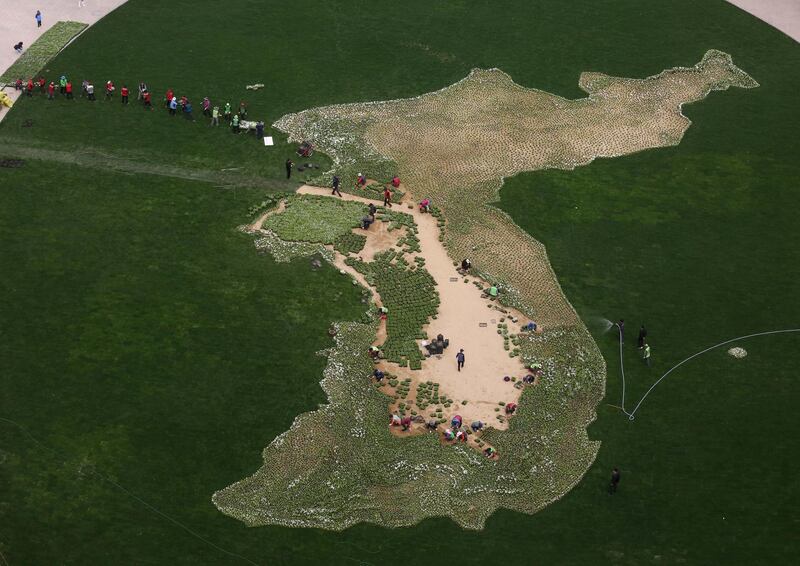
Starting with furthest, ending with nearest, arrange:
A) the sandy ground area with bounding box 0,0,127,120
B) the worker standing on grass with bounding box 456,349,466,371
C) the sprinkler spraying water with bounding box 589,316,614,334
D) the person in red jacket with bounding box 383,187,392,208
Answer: the sandy ground area with bounding box 0,0,127,120, the person in red jacket with bounding box 383,187,392,208, the sprinkler spraying water with bounding box 589,316,614,334, the worker standing on grass with bounding box 456,349,466,371

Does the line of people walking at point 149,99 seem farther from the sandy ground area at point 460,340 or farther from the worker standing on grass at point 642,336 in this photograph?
the worker standing on grass at point 642,336

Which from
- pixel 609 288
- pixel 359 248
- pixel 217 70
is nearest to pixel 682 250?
pixel 609 288

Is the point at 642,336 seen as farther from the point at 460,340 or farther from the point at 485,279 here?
the point at 460,340

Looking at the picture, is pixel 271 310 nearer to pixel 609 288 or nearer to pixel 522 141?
pixel 609 288

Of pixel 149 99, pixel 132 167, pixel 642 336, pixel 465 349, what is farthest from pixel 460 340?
pixel 149 99

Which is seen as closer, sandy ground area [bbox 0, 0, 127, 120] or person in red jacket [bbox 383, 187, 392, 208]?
person in red jacket [bbox 383, 187, 392, 208]

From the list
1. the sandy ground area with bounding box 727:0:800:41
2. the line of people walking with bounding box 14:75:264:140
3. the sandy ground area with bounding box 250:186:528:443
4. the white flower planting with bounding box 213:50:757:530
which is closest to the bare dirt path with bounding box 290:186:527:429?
the sandy ground area with bounding box 250:186:528:443

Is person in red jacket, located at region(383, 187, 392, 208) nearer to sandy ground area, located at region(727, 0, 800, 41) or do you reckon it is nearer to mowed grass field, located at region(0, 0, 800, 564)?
mowed grass field, located at region(0, 0, 800, 564)
